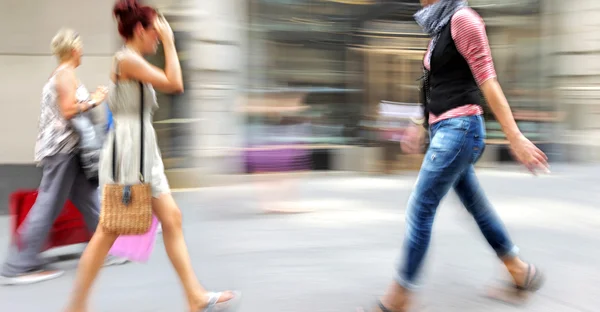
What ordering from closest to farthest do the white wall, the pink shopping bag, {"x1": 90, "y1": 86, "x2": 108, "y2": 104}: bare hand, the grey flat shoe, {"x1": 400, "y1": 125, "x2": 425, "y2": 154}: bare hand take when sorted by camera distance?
the grey flat shoe
{"x1": 400, "y1": 125, "x2": 425, "y2": 154}: bare hand
the pink shopping bag
{"x1": 90, "y1": 86, "x2": 108, "y2": 104}: bare hand
the white wall

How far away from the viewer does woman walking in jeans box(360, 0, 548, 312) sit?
2.99 metres

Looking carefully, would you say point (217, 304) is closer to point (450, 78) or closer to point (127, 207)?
point (127, 207)

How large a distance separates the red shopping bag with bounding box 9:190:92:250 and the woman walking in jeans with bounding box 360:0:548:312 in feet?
7.92

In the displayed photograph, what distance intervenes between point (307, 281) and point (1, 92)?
6127 millimetres

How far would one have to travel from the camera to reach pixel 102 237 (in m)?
3.08

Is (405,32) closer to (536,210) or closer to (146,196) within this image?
(536,210)

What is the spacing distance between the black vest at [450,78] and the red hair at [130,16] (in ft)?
4.85

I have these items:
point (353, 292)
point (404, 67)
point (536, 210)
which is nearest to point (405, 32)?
point (404, 67)

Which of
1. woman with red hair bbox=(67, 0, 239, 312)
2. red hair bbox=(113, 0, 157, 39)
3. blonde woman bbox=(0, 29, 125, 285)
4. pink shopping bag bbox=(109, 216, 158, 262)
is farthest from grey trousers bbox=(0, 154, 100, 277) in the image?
red hair bbox=(113, 0, 157, 39)

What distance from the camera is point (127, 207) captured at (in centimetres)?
303

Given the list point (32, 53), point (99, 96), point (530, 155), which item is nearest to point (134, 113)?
point (99, 96)

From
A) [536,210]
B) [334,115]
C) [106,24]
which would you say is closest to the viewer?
[536,210]

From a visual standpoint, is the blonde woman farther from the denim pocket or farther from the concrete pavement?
the denim pocket

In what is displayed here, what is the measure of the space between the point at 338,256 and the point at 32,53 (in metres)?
5.60
